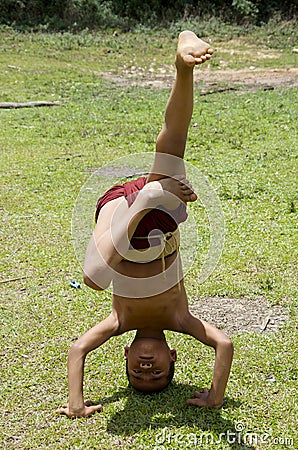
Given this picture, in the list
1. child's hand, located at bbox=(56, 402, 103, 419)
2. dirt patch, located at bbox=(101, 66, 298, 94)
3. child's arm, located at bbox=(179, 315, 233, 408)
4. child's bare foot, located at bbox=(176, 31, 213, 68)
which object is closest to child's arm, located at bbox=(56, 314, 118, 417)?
child's hand, located at bbox=(56, 402, 103, 419)

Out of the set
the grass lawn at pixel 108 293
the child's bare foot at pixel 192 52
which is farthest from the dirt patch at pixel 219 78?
the child's bare foot at pixel 192 52

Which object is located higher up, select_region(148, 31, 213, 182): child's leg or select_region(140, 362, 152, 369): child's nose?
select_region(148, 31, 213, 182): child's leg

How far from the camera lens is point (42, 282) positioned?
5.26m

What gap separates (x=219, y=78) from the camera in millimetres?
14711

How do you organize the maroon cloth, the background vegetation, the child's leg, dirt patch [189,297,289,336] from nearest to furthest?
the child's leg → the maroon cloth → dirt patch [189,297,289,336] → the background vegetation

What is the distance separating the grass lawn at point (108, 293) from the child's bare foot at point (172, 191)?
56 centimetres

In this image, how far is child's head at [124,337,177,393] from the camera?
354 cm

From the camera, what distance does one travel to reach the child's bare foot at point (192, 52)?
2961mm

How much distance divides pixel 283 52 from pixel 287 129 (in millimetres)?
8644

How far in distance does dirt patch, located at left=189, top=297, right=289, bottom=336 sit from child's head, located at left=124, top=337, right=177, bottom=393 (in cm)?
89

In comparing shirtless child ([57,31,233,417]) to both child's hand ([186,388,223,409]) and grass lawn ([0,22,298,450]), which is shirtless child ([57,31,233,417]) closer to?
child's hand ([186,388,223,409])

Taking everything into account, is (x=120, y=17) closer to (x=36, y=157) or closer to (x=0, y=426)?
(x=36, y=157)

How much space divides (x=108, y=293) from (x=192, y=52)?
2444 mm

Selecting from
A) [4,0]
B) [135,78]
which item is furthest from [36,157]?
[4,0]
